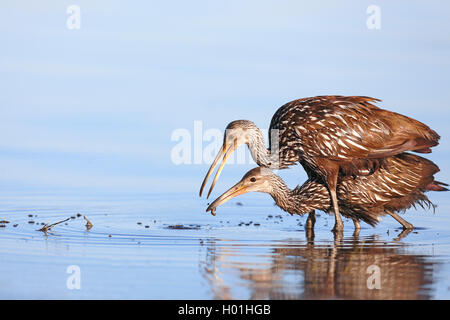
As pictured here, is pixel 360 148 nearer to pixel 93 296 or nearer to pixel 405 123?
pixel 405 123

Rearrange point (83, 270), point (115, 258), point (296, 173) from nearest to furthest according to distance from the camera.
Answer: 1. point (83, 270)
2. point (115, 258)
3. point (296, 173)

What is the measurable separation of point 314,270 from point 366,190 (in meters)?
3.94

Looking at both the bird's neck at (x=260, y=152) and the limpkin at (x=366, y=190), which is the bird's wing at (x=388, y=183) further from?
the bird's neck at (x=260, y=152)

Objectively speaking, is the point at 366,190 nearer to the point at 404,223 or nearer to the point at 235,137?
the point at 404,223

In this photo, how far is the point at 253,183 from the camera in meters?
13.6

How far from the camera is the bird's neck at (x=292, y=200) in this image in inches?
535

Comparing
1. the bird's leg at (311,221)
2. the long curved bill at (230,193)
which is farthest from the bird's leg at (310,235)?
the long curved bill at (230,193)

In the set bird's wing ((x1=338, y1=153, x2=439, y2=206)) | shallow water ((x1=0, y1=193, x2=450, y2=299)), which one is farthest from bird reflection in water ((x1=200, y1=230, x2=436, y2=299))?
bird's wing ((x1=338, y1=153, x2=439, y2=206))

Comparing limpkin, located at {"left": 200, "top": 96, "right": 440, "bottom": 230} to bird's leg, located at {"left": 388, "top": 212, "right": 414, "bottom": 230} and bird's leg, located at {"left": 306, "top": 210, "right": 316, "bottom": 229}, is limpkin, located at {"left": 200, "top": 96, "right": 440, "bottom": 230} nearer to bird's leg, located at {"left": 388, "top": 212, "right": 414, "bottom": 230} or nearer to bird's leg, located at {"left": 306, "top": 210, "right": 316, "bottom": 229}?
bird's leg, located at {"left": 306, "top": 210, "right": 316, "bottom": 229}

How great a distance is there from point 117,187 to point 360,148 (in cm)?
608

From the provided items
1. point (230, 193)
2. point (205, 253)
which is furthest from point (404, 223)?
point (205, 253)

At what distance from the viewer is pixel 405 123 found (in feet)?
43.1

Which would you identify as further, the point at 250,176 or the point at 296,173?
the point at 296,173

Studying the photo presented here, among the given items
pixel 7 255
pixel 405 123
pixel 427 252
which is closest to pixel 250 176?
pixel 405 123
